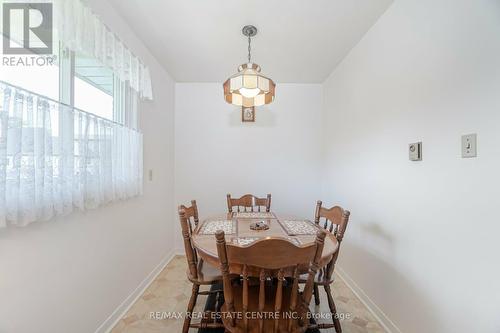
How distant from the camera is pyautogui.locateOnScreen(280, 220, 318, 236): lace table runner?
1733 mm

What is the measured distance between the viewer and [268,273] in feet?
3.77

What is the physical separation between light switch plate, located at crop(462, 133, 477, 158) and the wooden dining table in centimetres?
85

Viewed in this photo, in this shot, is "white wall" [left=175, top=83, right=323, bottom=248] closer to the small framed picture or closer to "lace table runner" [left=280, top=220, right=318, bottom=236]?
the small framed picture

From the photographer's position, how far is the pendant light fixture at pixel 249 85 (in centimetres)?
169

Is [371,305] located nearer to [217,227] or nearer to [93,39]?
[217,227]

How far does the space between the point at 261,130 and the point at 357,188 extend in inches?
62.1

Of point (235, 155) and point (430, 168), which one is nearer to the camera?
point (430, 168)

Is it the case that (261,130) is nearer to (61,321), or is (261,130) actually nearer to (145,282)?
(145,282)

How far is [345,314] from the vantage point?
1971mm

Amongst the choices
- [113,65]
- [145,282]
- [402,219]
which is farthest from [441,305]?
[113,65]

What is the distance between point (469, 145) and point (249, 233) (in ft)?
4.48

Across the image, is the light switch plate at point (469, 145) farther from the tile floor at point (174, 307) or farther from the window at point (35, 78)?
the window at point (35, 78)

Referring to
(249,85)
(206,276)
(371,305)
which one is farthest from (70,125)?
(371,305)

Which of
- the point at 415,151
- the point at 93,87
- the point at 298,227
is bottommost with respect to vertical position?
the point at 298,227
